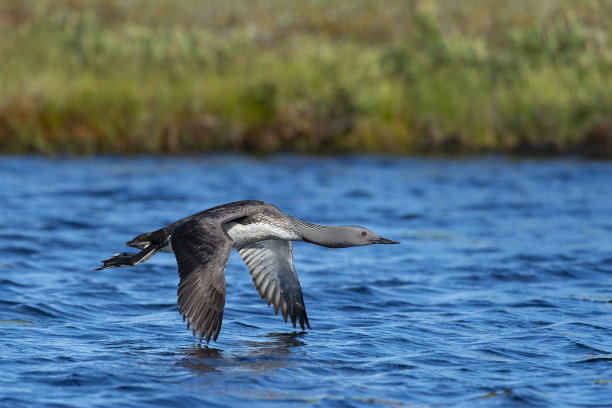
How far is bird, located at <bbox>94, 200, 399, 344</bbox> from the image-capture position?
23.5 feet

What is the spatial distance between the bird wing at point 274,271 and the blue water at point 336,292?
312 millimetres

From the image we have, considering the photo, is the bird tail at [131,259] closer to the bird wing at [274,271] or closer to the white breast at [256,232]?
the white breast at [256,232]

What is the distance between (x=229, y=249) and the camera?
7.31m

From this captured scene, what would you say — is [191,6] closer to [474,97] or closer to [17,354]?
[474,97]

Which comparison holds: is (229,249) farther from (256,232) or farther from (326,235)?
(326,235)

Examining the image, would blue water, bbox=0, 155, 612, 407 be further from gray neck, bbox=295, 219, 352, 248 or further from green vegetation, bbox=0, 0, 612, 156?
green vegetation, bbox=0, 0, 612, 156

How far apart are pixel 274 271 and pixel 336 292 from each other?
1.54 metres

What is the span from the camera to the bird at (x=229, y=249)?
7.18 meters

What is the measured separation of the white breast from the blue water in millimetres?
877

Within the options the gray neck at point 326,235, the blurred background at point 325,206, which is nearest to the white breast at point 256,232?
the gray neck at point 326,235

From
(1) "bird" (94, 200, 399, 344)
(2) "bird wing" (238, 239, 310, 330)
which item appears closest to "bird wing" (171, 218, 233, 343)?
(1) "bird" (94, 200, 399, 344)

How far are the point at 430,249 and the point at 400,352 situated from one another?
194 inches

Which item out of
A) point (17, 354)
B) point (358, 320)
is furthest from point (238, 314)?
point (17, 354)

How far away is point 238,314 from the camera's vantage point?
30.0ft
